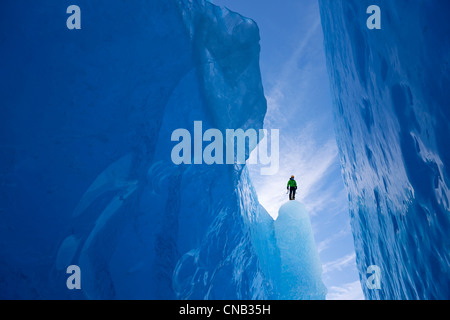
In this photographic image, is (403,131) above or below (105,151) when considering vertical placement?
below

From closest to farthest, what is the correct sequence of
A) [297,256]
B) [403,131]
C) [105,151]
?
[403,131], [105,151], [297,256]

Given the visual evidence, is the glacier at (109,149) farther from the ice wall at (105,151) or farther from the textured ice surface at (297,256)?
the textured ice surface at (297,256)

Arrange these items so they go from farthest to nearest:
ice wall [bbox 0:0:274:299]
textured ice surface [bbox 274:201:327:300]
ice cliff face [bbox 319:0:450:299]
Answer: textured ice surface [bbox 274:201:327:300] → ice wall [bbox 0:0:274:299] → ice cliff face [bbox 319:0:450:299]

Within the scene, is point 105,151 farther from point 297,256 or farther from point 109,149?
point 297,256

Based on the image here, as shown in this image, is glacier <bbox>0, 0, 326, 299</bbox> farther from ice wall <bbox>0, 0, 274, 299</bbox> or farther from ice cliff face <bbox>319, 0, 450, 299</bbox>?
ice cliff face <bbox>319, 0, 450, 299</bbox>

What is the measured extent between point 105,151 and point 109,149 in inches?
3.1

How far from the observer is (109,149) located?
502 cm

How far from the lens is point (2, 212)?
443 centimetres

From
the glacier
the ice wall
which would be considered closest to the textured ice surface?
the glacier

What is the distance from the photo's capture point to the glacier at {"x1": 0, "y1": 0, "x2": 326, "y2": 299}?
4.53m

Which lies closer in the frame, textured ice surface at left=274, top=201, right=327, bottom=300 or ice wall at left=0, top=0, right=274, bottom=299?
ice wall at left=0, top=0, right=274, bottom=299

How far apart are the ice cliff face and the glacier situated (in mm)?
3479

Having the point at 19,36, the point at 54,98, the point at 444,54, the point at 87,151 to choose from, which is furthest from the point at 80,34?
the point at 444,54

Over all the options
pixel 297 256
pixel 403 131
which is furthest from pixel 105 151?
pixel 297 256
